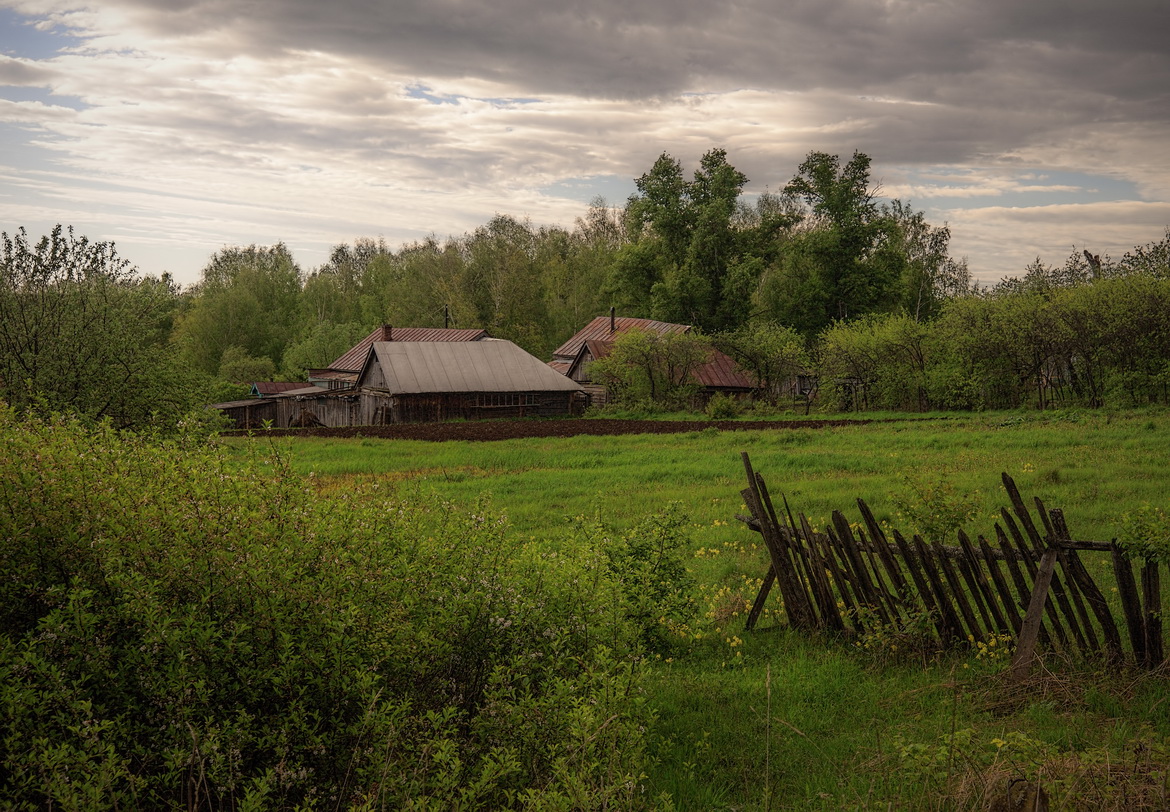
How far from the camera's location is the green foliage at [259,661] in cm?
341

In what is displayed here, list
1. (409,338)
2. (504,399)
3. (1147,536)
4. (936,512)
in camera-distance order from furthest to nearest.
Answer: (409,338) < (504,399) < (936,512) < (1147,536)

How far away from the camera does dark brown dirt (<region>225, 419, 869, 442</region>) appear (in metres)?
32.8

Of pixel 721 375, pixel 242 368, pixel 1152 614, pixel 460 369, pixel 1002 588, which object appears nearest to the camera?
pixel 1152 614

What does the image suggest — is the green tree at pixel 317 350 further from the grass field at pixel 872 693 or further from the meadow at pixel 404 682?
the meadow at pixel 404 682

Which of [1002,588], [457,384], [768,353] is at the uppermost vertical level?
[768,353]

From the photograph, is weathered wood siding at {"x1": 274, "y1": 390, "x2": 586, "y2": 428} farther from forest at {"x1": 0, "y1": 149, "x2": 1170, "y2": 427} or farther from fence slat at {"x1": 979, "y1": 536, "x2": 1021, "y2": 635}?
fence slat at {"x1": 979, "y1": 536, "x2": 1021, "y2": 635}

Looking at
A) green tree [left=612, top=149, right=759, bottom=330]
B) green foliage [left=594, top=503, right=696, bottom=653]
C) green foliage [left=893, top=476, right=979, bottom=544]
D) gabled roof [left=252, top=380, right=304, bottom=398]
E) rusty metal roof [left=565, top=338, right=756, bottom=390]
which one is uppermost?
green tree [left=612, top=149, right=759, bottom=330]

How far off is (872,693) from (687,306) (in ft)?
177

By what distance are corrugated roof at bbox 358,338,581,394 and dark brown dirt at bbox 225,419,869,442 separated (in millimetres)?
8552

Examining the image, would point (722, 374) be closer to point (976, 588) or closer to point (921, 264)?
point (921, 264)

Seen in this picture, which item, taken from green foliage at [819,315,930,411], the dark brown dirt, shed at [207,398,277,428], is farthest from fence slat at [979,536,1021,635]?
shed at [207,398,277,428]

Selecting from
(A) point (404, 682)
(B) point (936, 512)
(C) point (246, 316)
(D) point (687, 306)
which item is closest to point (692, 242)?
(D) point (687, 306)

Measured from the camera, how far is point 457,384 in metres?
48.2

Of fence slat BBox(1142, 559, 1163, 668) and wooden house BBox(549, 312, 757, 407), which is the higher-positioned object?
wooden house BBox(549, 312, 757, 407)
